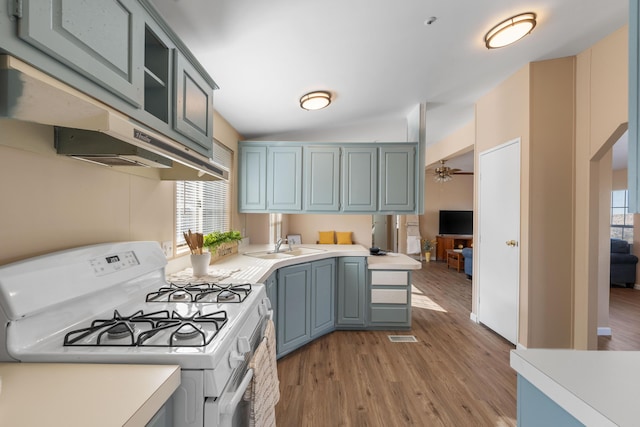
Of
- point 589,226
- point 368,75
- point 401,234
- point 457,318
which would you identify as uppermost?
point 368,75

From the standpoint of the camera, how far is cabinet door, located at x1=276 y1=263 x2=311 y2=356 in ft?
7.79

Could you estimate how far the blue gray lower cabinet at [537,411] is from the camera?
0.68 m

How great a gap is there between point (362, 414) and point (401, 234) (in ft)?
21.0

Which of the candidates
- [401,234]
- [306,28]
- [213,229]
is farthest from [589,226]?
[401,234]

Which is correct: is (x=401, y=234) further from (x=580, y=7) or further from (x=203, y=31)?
(x=203, y=31)

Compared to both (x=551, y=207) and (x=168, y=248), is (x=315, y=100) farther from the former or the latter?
(x=551, y=207)

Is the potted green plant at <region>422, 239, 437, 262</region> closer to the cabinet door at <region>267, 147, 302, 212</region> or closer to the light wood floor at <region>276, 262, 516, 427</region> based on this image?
the light wood floor at <region>276, 262, 516, 427</region>

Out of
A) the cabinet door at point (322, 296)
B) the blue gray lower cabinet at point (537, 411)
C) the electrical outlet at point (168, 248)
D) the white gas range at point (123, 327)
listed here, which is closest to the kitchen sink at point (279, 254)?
the cabinet door at point (322, 296)

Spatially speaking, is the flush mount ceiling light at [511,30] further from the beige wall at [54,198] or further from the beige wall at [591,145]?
the beige wall at [54,198]

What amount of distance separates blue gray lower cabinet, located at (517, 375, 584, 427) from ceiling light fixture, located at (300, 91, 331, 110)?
255cm

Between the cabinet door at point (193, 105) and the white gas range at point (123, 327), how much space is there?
668 millimetres

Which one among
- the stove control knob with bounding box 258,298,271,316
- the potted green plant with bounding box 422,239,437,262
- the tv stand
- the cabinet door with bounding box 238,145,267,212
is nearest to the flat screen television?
the tv stand

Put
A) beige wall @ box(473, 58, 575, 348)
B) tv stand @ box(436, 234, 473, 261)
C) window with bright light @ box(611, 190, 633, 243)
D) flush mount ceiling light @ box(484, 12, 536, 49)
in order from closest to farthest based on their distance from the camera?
flush mount ceiling light @ box(484, 12, 536, 49), beige wall @ box(473, 58, 575, 348), window with bright light @ box(611, 190, 633, 243), tv stand @ box(436, 234, 473, 261)

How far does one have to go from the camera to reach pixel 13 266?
818mm
